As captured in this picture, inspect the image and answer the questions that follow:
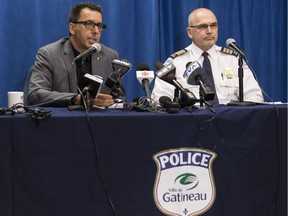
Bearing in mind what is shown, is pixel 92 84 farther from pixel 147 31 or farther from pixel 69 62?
pixel 147 31

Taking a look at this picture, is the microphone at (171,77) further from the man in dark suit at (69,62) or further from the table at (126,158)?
the man in dark suit at (69,62)

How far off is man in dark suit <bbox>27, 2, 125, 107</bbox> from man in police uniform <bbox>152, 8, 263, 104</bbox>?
0.46 m

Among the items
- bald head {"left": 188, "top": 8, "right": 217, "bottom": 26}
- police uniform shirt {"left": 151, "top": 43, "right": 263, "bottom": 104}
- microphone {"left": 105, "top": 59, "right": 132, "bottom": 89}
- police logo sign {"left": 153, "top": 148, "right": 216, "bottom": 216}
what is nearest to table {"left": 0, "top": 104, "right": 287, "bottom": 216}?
police logo sign {"left": 153, "top": 148, "right": 216, "bottom": 216}

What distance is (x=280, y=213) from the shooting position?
7.26ft

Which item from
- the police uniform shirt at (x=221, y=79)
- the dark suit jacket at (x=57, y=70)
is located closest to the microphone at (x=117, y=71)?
the dark suit jacket at (x=57, y=70)

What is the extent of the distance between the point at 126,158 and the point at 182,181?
10.5 inches

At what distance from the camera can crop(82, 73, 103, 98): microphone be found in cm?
216

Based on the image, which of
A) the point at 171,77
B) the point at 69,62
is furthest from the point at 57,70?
the point at 171,77

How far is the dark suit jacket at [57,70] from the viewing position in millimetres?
2836

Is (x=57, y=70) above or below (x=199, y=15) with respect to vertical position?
below

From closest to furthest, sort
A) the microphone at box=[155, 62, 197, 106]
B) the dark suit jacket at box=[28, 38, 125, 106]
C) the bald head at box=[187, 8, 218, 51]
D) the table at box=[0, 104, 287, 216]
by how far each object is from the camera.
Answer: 1. the table at box=[0, 104, 287, 216]
2. the microphone at box=[155, 62, 197, 106]
3. the dark suit jacket at box=[28, 38, 125, 106]
4. the bald head at box=[187, 8, 218, 51]

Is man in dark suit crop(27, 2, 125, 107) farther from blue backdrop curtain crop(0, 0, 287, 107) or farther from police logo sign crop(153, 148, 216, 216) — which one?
police logo sign crop(153, 148, 216, 216)

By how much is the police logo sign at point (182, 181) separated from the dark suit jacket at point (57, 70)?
0.92 metres

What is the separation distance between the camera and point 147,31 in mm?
3824
